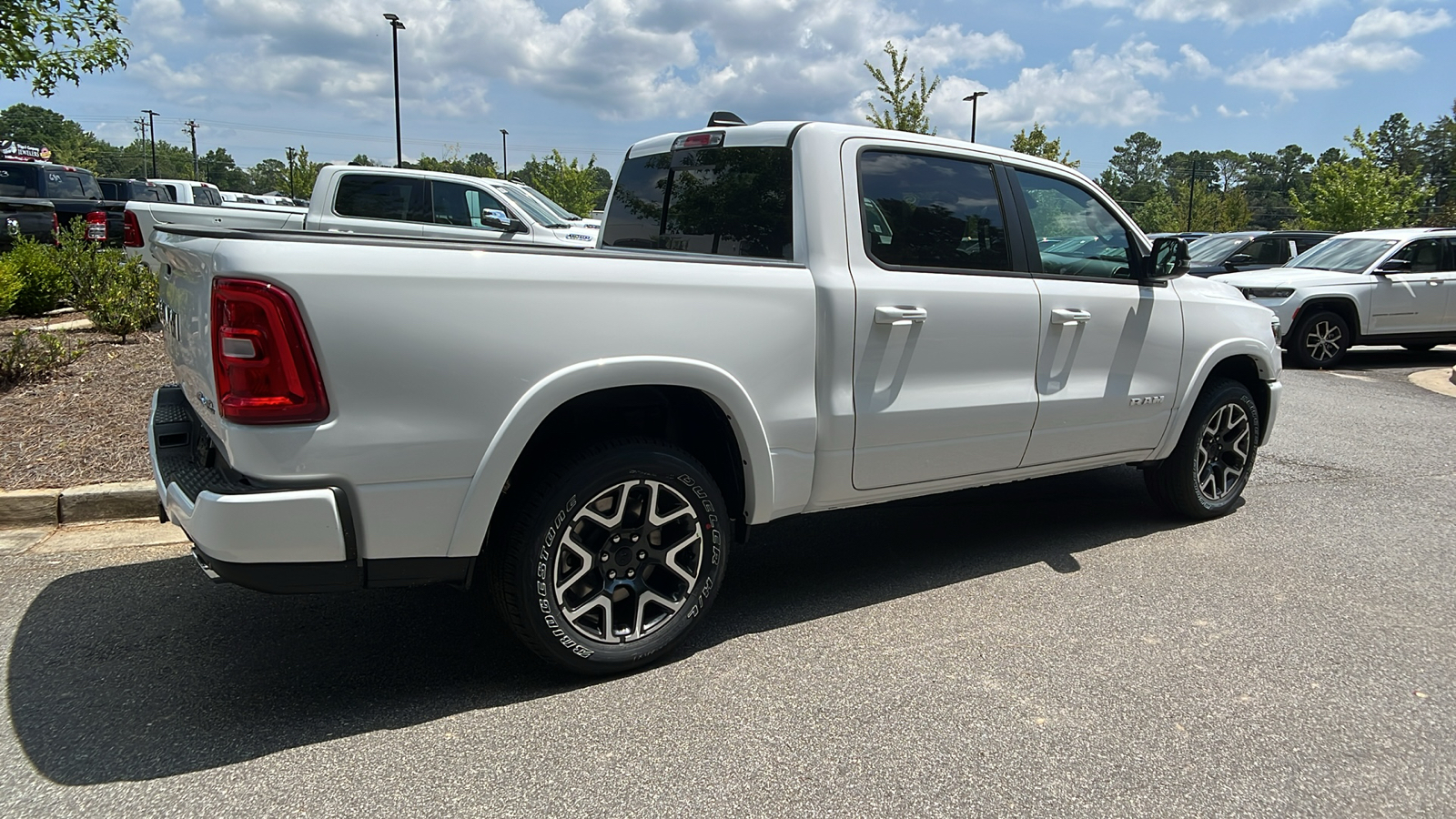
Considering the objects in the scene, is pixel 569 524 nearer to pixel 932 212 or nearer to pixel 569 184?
pixel 932 212

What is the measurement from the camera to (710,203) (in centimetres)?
396

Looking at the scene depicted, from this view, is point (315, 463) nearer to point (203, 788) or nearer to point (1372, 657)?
point (203, 788)

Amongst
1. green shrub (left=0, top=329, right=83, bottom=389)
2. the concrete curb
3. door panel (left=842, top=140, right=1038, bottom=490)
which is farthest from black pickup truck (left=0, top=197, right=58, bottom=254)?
door panel (left=842, top=140, right=1038, bottom=490)

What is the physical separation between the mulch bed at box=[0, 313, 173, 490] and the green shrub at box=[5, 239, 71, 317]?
2.78 meters

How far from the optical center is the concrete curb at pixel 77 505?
185 inches

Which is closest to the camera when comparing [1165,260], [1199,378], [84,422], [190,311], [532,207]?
[190,311]

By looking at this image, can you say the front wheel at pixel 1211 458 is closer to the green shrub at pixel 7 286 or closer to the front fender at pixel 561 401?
the front fender at pixel 561 401

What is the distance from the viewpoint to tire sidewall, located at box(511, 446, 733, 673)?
118 inches

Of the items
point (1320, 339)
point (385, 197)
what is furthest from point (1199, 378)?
point (385, 197)

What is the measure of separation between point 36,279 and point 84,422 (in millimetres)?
5231

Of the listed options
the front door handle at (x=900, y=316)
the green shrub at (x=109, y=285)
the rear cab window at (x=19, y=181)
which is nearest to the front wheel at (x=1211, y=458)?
the front door handle at (x=900, y=316)

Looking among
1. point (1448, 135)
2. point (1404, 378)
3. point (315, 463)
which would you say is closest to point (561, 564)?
point (315, 463)

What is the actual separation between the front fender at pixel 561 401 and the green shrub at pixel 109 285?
6.70m

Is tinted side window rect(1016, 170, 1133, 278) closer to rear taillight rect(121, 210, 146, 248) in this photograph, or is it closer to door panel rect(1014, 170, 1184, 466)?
door panel rect(1014, 170, 1184, 466)
